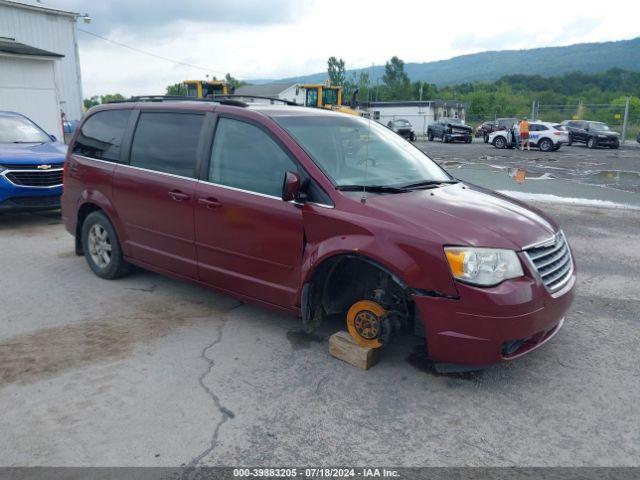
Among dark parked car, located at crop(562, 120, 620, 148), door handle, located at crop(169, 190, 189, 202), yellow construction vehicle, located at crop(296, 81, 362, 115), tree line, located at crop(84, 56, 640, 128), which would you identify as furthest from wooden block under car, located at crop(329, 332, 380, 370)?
tree line, located at crop(84, 56, 640, 128)

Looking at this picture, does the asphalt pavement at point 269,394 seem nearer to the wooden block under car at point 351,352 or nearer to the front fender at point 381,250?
the wooden block under car at point 351,352

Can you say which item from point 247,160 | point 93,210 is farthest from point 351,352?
point 93,210

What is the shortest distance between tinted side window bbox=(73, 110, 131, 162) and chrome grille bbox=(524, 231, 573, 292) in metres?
3.95

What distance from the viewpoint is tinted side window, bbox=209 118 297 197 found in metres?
4.10

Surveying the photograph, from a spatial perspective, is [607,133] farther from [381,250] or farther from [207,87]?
[381,250]

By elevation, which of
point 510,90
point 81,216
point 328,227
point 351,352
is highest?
point 510,90

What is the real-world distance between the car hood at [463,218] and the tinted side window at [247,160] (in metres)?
0.79

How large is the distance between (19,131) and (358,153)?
7463mm

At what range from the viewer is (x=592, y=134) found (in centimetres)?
2961

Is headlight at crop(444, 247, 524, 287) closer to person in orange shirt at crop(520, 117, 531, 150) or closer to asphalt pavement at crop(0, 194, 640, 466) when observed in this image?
asphalt pavement at crop(0, 194, 640, 466)

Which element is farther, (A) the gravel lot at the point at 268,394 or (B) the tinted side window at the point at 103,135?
(B) the tinted side window at the point at 103,135

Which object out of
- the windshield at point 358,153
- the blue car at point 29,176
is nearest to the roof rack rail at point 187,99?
the windshield at point 358,153

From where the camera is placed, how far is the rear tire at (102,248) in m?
5.43

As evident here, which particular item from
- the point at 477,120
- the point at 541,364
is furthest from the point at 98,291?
the point at 477,120
